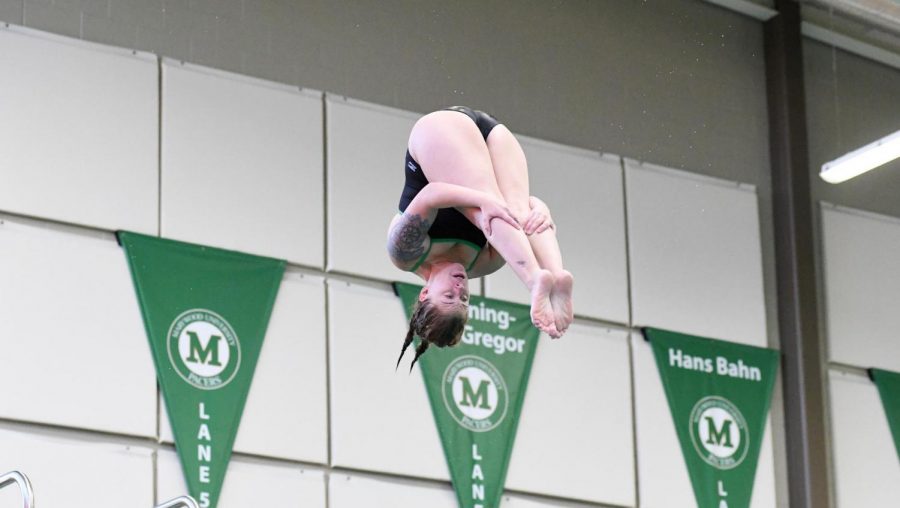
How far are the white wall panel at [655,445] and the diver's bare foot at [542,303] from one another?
6046mm

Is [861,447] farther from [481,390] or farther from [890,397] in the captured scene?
[481,390]

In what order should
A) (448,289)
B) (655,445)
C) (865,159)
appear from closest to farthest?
(448,289) → (865,159) → (655,445)

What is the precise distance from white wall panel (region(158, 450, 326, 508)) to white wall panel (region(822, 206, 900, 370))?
4.68 metres

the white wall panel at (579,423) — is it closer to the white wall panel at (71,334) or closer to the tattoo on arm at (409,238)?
the white wall panel at (71,334)

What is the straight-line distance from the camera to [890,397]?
43.4 feet

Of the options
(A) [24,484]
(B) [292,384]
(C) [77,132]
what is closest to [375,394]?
(B) [292,384]

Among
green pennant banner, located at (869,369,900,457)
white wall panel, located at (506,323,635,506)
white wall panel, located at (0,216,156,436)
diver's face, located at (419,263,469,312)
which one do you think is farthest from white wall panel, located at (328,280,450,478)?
diver's face, located at (419,263,469,312)

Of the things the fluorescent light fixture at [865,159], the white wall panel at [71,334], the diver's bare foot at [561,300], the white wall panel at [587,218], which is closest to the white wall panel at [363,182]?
the white wall panel at [587,218]

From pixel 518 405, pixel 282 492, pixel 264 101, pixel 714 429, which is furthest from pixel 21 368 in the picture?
pixel 714 429

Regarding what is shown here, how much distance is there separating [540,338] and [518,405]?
0.55 meters

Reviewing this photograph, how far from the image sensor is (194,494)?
10.2 meters

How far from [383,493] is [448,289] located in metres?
4.43

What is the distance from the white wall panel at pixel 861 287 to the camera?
13.3 metres

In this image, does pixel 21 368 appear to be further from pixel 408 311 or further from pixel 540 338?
pixel 540 338
